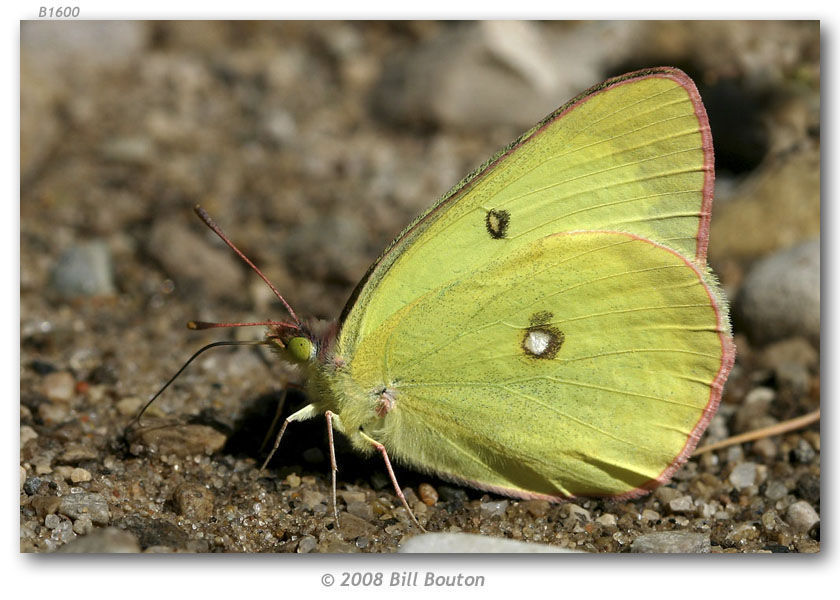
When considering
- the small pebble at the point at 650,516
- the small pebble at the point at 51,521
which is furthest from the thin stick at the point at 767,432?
the small pebble at the point at 51,521

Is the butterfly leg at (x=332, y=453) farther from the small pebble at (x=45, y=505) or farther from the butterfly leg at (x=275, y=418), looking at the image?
the small pebble at (x=45, y=505)

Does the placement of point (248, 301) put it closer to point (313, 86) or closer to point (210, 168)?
point (210, 168)

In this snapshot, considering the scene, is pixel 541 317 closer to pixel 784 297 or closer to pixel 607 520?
pixel 607 520

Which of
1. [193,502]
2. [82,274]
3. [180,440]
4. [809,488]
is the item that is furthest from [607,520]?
[82,274]

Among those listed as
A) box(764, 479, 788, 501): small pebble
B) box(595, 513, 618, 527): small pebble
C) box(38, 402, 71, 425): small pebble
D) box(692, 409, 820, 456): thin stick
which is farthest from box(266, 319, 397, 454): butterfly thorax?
box(764, 479, 788, 501): small pebble

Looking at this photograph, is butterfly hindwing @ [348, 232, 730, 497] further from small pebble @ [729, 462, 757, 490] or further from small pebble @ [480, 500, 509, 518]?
small pebble @ [729, 462, 757, 490]
